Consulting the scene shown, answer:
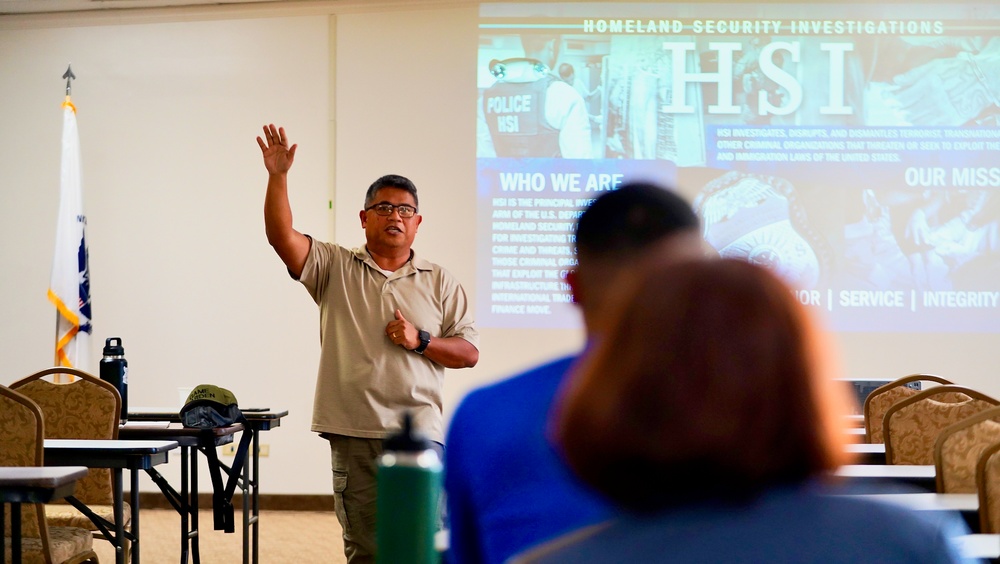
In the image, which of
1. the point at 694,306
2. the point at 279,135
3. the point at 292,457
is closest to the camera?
the point at 694,306

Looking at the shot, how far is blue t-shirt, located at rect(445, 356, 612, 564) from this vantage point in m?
1.15

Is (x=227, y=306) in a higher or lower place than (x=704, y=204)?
lower

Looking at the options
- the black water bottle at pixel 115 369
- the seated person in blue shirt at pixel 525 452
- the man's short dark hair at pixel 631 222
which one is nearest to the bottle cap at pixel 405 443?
the seated person in blue shirt at pixel 525 452

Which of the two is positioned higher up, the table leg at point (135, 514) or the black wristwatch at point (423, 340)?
the black wristwatch at point (423, 340)

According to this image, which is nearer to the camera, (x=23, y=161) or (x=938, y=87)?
(x=938, y=87)

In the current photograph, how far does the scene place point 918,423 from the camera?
10.4 feet

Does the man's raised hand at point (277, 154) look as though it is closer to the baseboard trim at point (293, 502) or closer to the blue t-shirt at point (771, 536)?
the blue t-shirt at point (771, 536)

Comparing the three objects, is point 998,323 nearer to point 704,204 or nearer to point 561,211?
point 704,204

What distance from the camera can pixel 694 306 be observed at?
730 millimetres

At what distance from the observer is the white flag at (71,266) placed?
594cm

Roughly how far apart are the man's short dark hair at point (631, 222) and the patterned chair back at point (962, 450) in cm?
145

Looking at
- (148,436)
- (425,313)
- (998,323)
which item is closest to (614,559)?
(425,313)

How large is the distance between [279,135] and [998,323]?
14.6ft

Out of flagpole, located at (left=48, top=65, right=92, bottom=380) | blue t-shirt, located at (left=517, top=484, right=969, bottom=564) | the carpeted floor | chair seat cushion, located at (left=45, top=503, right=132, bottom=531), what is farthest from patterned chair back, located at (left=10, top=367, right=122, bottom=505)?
blue t-shirt, located at (left=517, top=484, right=969, bottom=564)
